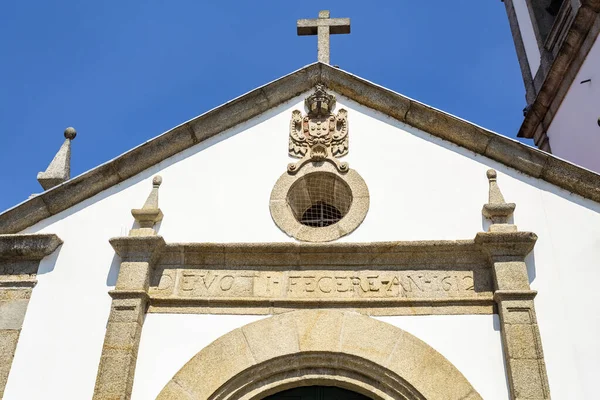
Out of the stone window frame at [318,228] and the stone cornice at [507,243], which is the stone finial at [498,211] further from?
the stone window frame at [318,228]

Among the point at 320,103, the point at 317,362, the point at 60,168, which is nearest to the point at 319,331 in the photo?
the point at 317,362

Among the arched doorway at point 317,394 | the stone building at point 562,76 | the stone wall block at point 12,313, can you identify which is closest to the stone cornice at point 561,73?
the stone building at point 562,76

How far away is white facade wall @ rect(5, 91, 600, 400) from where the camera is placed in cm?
573

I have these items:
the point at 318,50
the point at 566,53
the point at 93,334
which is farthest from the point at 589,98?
the point at 93,334

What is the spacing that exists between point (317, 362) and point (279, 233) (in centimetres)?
137

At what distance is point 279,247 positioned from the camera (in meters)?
6.23

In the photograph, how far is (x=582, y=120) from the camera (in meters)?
9.80

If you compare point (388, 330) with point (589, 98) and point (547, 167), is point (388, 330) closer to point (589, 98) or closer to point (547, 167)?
point (547, 167)

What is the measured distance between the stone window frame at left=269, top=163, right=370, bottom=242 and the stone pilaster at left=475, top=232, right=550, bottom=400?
1223mm

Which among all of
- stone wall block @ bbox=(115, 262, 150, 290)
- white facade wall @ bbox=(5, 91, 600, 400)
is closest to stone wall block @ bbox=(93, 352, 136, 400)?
white facade wall @ bbox=(5, 91, 600, 400)

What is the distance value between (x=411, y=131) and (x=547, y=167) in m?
1.45

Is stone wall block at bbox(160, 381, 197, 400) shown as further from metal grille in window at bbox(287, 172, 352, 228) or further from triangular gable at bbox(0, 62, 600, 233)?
triangular gable at bbox(0, 62, 600, 233)

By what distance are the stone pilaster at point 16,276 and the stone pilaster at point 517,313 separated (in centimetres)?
430

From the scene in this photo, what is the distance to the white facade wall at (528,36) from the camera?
11.8 meters
